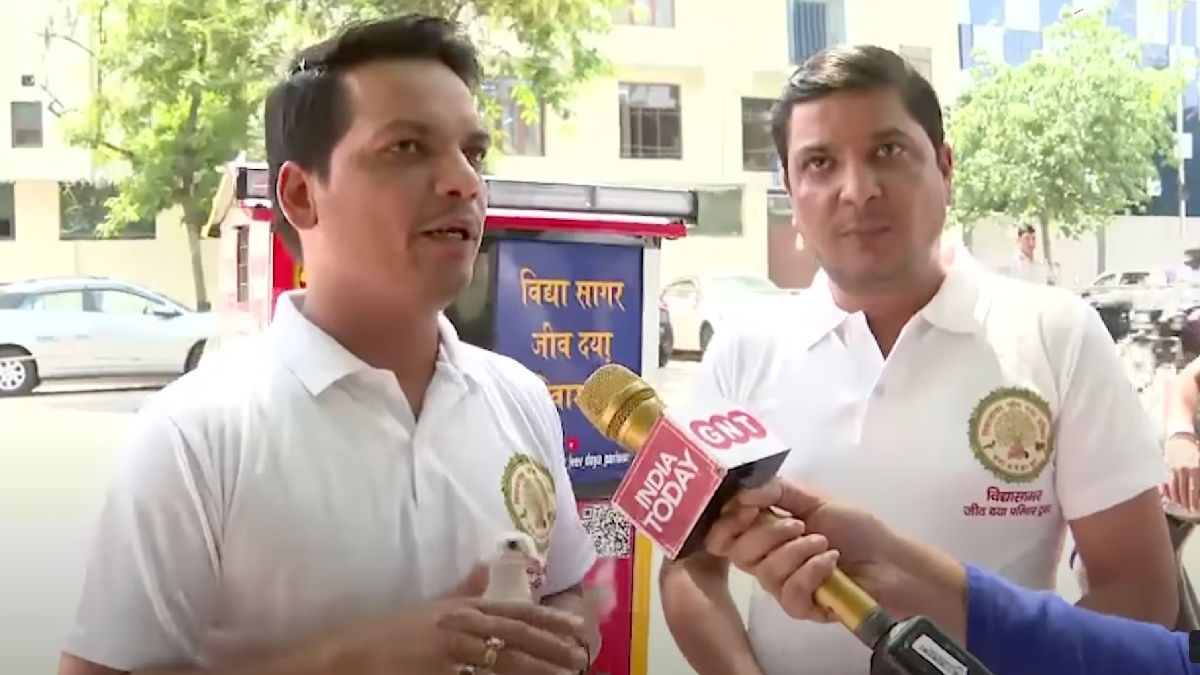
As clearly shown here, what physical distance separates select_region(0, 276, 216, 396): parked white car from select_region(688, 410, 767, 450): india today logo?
3.91ft

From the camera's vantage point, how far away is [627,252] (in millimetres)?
1844

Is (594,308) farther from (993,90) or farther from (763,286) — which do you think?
(993,90)

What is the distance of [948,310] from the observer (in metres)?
1.39

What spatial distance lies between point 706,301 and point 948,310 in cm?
64

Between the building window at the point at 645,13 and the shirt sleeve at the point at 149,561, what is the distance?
1.25 metres

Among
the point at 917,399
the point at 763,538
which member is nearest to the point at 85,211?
the point at 917,399

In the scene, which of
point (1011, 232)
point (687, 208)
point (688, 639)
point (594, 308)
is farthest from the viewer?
point (1011, 232)

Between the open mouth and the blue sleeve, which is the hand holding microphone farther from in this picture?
the open mouth

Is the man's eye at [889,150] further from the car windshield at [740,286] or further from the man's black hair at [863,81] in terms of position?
the car windshield at [740,286]

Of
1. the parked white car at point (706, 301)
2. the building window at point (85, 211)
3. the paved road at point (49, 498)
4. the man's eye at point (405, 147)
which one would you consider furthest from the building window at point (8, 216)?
the parked white car at point (706, 301)

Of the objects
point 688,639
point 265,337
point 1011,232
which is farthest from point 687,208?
point 265,337

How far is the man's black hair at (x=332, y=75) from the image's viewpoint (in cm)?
117

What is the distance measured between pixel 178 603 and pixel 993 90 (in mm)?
1665

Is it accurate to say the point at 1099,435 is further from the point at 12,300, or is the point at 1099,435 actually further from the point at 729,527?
the point at 12,300
